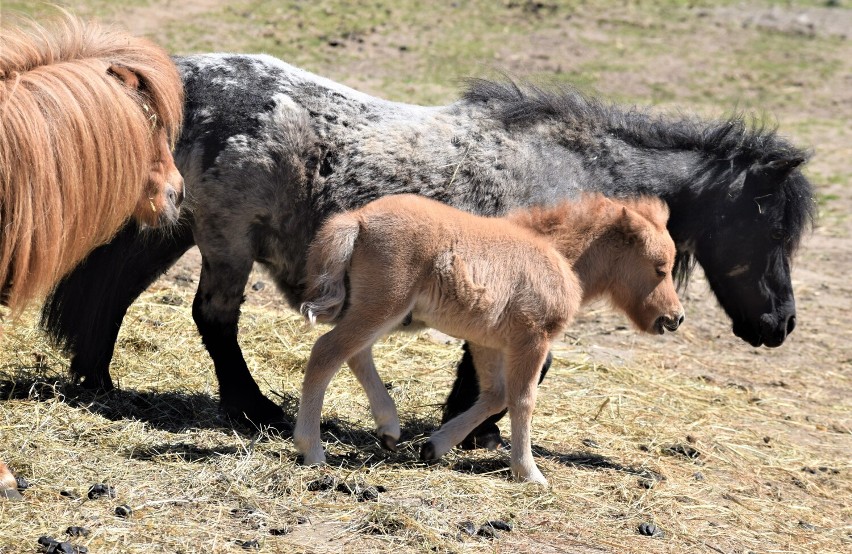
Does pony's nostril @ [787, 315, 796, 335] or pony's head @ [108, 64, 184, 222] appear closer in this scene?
pony's head @ [108, 64, 184, 222]

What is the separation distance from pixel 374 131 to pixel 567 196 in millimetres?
1118

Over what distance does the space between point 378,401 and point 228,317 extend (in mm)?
1090

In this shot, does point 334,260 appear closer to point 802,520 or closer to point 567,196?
point 567,196

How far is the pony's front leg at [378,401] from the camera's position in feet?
16.9

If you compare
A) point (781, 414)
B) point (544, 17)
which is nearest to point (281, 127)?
point (781, 414)

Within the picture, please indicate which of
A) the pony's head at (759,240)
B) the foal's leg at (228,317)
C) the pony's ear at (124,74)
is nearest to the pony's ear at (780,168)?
the pony's head at (759,240)

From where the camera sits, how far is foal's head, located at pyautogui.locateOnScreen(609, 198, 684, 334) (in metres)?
5.34

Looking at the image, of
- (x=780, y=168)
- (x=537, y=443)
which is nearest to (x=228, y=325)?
(x=537, y=443)

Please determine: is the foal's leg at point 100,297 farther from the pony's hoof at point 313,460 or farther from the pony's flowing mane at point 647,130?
the pony's flowing mane at point 647,130

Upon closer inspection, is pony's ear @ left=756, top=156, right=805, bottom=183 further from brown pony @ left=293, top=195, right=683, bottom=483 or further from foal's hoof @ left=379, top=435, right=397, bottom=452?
foal's hoof @ left=379, top=435, right=397, bottom=452

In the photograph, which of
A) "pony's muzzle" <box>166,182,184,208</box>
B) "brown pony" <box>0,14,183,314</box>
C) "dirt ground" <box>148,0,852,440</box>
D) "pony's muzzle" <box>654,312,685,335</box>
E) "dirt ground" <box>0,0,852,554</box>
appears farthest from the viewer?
"dirt ground" <box>148,0,852,440</box>

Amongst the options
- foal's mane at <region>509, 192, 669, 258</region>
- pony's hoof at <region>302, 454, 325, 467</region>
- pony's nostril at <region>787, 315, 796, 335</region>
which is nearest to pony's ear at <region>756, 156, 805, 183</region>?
pony's nostril at <region>787, 315, 796, 335</region>

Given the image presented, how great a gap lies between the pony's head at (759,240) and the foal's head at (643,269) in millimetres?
788

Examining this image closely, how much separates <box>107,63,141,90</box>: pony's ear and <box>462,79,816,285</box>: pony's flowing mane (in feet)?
7.21
